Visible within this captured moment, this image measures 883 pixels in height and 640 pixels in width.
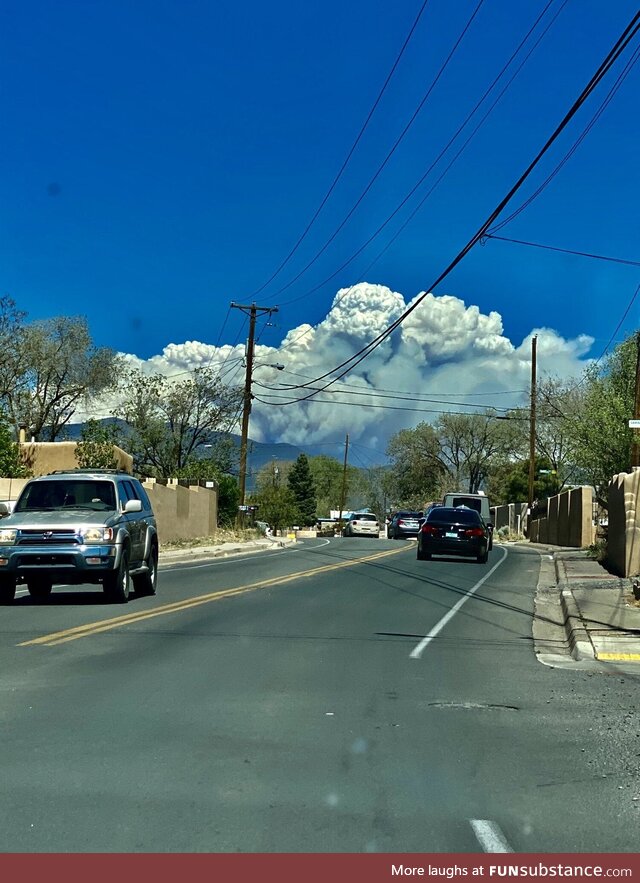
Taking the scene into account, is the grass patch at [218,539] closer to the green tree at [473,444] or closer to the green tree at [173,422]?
the green tree at [173,422]

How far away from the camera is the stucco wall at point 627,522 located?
890 inches

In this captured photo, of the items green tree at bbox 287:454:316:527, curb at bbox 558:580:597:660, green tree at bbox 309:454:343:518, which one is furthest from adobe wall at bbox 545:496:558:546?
green tree at bbox 309:454:343:518

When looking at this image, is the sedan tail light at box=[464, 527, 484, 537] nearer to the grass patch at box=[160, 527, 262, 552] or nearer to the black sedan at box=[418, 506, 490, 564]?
the black sedan at box=[418, 506, 490, 564]

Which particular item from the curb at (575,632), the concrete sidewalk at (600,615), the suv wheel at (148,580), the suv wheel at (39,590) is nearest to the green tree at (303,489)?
the concrete sidewalk at (600,615)

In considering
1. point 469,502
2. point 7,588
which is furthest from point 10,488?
point 469,502

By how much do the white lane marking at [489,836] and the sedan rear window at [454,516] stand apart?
25.0 m

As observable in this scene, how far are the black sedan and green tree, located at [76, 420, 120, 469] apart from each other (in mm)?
12799

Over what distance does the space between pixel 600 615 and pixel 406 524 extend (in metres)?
40.2

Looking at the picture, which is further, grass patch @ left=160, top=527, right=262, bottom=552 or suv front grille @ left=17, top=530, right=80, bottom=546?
grass patch @ left=160, top=527, right=262, bottom=552

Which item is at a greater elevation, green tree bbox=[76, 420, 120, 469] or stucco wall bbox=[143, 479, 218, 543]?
green tree bbox=[76, 420, 120, 469]

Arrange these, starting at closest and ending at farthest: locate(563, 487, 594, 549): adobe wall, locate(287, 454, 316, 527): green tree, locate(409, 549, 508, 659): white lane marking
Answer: locate(409, 549, 508, 659): white lane marking
locate(563, 487, 594, 549): adobe wall
locate(287, 454, 316, 527): green tree

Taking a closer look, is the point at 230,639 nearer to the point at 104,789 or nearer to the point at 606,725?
the point at 606,725

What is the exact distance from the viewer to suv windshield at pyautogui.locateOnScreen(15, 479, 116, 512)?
1638 cm

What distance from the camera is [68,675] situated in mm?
9617
